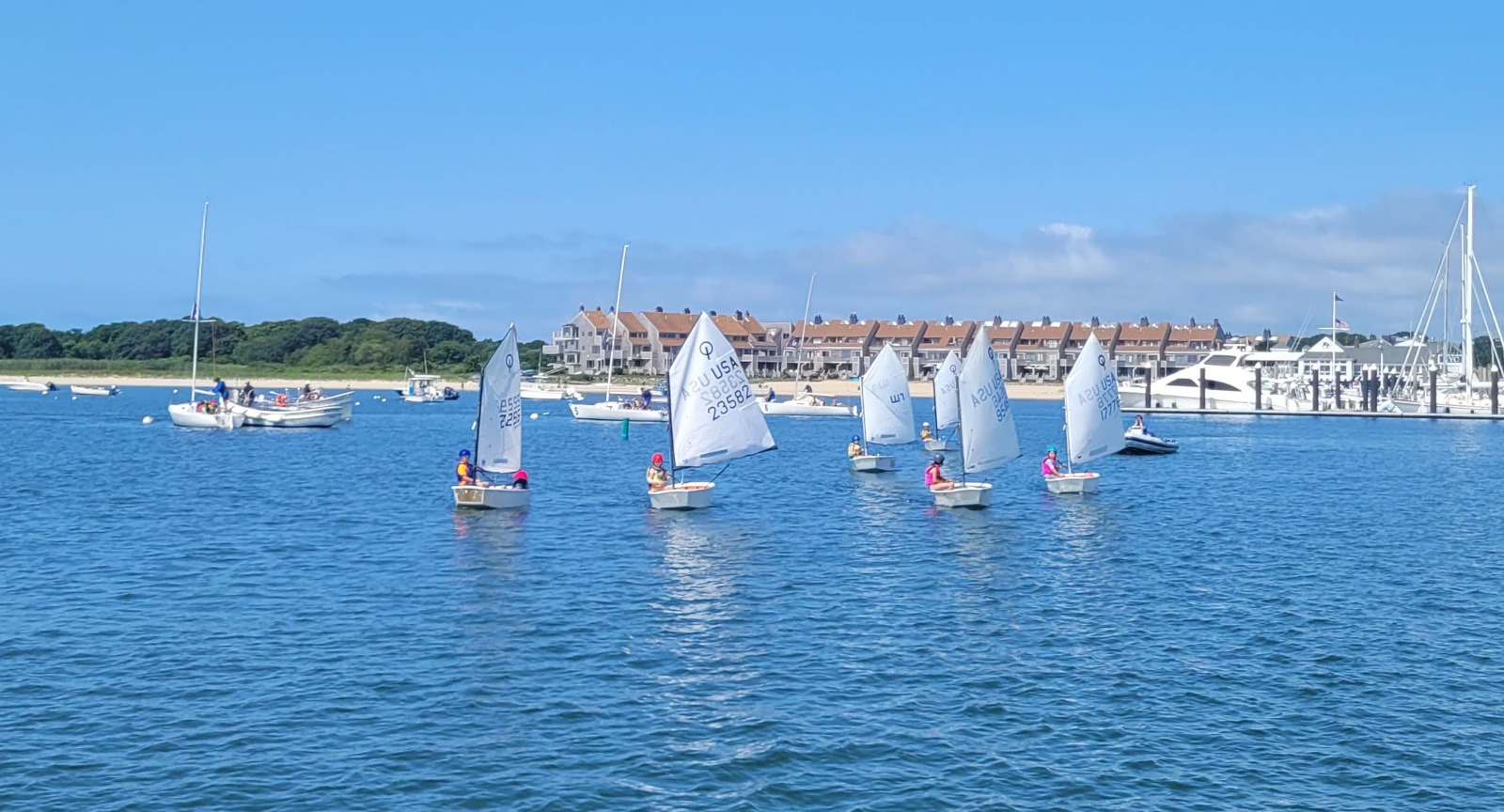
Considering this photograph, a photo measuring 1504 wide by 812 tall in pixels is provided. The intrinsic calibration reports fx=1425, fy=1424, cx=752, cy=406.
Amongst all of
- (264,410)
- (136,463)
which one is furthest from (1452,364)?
(136,463)

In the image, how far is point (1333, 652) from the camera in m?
24.5

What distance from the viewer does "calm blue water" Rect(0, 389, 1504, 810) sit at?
17641 millimetres

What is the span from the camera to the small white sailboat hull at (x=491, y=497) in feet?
143

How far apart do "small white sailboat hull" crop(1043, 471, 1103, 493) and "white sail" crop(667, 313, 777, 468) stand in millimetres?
13489

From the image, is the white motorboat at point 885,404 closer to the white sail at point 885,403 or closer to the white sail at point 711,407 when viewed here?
the white sail at point 885,403

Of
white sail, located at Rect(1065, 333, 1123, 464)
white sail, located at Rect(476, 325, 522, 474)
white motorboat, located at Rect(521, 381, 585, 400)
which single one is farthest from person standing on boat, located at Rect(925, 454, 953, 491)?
white motorboat, located at Rect(521, 381, 585, 400)

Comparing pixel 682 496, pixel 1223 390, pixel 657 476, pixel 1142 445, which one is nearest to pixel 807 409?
pixel 1223 390

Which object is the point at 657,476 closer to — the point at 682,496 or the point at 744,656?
the point at 682,496

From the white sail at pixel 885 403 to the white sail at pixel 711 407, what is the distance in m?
23.3

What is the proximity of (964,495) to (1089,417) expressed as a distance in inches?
337

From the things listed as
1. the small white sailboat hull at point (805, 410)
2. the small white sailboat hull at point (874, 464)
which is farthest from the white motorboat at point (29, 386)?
the small white sailboat hull at point (874, 464)

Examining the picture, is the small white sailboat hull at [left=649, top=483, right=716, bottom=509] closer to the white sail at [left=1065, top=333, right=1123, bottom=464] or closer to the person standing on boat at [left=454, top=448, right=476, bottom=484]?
the person standing on boat at [left=454, top=448, right=476, bottom=484]

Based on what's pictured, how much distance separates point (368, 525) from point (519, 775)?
25.2 meters

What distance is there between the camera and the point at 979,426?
46.2m
